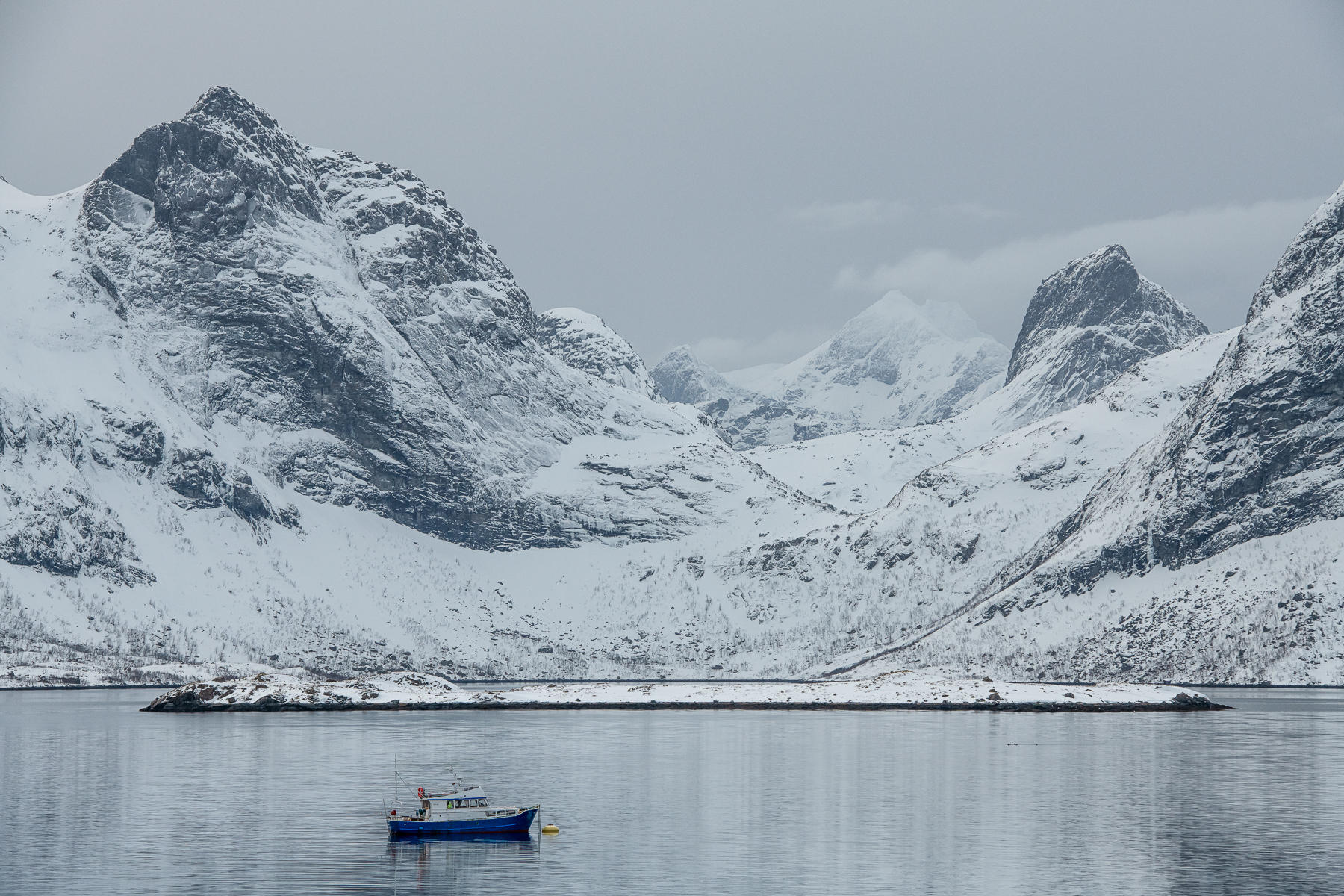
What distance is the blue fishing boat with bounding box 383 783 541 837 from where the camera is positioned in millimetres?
91500

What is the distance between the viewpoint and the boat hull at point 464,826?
91.2 metres

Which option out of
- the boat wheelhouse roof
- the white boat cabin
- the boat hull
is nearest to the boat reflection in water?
the boat hull

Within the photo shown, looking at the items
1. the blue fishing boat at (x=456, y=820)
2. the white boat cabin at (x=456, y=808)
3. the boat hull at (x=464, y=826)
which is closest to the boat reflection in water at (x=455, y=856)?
the boat hull at (x=464, y=826)

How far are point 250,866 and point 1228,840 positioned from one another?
54470mm

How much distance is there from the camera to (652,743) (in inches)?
6521

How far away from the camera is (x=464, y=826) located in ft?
306

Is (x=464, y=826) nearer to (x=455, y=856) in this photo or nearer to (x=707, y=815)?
(x=455, y=856)

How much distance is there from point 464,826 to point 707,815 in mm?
17052

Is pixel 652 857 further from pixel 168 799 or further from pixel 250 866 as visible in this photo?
pixel 168 799

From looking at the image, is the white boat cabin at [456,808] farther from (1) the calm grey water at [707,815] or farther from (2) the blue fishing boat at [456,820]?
(1) the calm grey water at [707,815]

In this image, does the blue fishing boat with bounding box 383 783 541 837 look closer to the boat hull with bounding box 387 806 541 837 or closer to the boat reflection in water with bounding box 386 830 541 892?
the boat hull with bounding box 387 806 541 837

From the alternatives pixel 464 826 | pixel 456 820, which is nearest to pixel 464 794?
pixel 456 820

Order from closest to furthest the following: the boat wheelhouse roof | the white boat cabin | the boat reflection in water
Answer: the boat reflection in water
the white boat cabin
the boat wheelhouse roof

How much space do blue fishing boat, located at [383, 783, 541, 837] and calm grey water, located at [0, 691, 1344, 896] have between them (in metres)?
1.63
